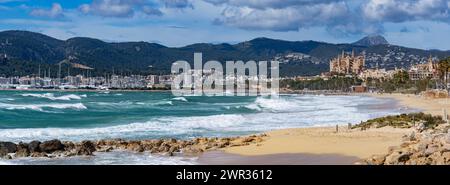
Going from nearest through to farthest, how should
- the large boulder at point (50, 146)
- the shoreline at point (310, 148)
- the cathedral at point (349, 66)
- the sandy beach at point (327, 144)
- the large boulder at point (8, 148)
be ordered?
the shoreline at point (310, 148) < the sandy beach at point (327, 144) < the large boulder at point (8, 148) < the large boulder at point (50, 146) < the cathedral at point (349, 66)

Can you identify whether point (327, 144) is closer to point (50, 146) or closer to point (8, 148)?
point (50, 146)

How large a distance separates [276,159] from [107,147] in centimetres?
567

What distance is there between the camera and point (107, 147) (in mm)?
18281

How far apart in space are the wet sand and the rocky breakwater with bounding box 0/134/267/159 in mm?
1336

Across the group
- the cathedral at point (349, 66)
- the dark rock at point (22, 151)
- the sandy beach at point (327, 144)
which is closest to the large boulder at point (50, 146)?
→ the dark rock at point (22, 151)

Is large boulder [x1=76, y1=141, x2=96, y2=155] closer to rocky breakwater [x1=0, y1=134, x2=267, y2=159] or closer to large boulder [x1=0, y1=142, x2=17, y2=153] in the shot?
rocky breakwater [x1=0, y1=134, x2=267, y2=159]

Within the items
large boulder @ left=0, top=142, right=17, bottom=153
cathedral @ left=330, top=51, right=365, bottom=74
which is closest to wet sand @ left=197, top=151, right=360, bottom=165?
large boulder @ left=0, top=142, right=17, bottom=153

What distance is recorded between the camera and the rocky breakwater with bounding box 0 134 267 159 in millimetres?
16641

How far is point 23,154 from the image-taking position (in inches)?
643

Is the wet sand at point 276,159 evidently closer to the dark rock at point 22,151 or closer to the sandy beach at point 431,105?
the dark rock at point 22,151

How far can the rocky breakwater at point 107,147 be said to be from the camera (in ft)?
54.6

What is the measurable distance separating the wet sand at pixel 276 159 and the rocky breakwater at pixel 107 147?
4.38 ft
